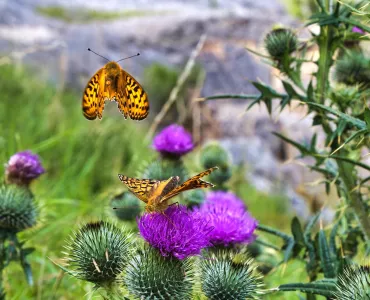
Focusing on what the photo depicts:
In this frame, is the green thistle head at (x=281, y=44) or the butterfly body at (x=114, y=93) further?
the green thistle head at (x=281, y=44)

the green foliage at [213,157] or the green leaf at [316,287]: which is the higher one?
the green foliage at [213,157]

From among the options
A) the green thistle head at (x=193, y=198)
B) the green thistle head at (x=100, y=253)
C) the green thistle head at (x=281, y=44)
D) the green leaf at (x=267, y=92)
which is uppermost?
the green thistle head at (x=281, y=44)

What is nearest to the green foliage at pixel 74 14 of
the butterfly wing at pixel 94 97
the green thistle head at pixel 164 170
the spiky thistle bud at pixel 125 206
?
the spiky thistle bud at pixel 125 206

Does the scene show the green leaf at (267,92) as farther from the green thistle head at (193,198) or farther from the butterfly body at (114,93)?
the green thistle head at (193,198)

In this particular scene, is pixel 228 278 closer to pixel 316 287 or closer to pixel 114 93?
pixel 316 287

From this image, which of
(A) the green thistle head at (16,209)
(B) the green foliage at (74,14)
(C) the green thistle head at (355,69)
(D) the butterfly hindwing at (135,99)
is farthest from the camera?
(B) the green foliage at (74,14)

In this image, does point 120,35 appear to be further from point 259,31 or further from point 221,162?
point 221,162
